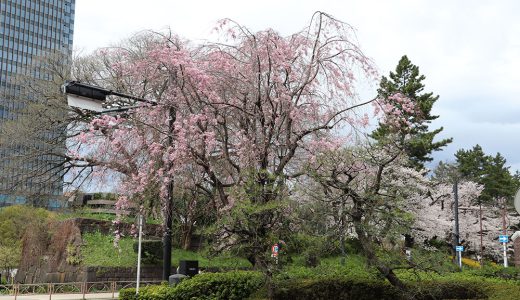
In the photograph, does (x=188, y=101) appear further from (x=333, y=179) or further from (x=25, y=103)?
(x=25, y=103)

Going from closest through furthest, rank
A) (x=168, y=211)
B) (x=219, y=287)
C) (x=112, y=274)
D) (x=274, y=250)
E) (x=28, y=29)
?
(x=274, y=250), (x=219, y=287), (x=168, y=211), (x=112, y=274), (x=28, y=29)

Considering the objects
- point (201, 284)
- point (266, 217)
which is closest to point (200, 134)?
point (266, 217)

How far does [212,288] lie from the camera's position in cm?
1323

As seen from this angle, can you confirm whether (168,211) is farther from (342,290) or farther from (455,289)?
(455,289)

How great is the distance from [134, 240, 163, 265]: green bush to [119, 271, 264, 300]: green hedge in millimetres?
13907

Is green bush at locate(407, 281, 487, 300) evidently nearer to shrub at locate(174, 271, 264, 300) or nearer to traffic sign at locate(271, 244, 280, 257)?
traffic sign at locate(271, 244, 280, 257)

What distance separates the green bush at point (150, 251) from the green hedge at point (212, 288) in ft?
45.6

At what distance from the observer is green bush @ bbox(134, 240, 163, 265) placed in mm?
27094

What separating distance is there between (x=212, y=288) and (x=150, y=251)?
49.1 ft

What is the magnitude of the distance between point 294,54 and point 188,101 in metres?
3.18

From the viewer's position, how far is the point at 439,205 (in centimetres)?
4397

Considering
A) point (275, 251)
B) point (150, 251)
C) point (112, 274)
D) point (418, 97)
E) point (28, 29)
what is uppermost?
point (28, 29)

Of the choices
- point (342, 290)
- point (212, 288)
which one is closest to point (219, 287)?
point (212, 288)

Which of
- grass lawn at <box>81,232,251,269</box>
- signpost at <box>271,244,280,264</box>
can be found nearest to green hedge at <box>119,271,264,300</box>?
signpost at <box>271,244,280,264</box>
